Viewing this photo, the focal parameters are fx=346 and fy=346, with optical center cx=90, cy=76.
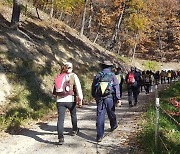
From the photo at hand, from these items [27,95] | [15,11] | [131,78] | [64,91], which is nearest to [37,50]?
[15,11]

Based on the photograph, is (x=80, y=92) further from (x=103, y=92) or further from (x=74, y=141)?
(x=74, y=141)

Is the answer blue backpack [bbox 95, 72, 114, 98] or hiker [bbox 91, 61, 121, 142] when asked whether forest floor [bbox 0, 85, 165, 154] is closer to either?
hiker [bbox 91, 61, 121, 142]

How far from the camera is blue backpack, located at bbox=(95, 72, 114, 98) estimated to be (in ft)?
27.9

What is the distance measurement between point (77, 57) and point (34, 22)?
16.3 feet

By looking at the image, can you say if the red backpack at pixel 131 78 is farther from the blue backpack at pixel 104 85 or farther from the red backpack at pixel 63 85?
the red backpack at pixel 63 85

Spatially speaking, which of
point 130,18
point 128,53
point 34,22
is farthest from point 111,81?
point 128,53

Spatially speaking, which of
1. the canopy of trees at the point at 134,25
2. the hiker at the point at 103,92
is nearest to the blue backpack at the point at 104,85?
the hiker at the point at 103,92

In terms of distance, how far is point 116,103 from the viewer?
8930 millimetres

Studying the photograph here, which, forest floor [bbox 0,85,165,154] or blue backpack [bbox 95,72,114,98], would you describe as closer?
forest floor [bbox 0,85,165,154]

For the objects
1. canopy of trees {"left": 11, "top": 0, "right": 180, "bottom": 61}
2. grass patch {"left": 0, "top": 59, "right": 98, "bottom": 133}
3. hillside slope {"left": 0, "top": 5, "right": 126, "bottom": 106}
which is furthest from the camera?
canopy of trees {"left": 11, "top": 0, "right": 180, "bottom": 61}

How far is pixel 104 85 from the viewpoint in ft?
27.9

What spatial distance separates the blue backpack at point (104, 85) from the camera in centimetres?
851

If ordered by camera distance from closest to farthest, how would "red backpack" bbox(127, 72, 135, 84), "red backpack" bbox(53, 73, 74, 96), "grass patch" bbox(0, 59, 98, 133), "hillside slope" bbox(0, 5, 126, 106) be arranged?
"red backpack" bbox(53, 73, 74, 96) < "grass patch" bbox(0, 59, 98, 133) < "red backpack" bbox(127, 72, 135, 84) < "hillside slope" bbox(0, 5, 126, 106)

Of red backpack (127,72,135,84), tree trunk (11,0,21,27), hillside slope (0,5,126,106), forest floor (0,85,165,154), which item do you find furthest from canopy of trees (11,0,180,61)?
forest floor (0,85,165,154)
